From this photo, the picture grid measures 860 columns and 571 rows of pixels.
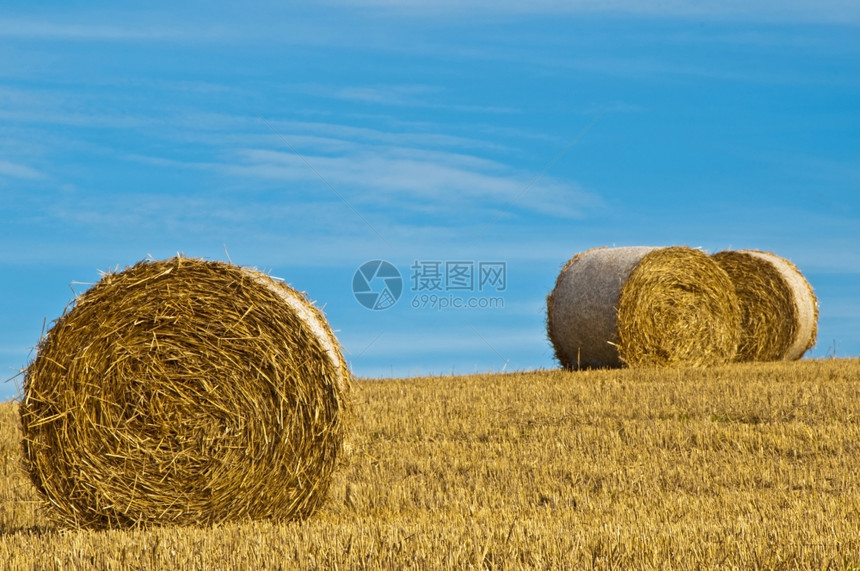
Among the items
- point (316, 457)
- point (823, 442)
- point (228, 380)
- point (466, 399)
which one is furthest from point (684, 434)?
point (228, 380)

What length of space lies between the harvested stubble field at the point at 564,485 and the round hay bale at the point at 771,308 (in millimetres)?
2712

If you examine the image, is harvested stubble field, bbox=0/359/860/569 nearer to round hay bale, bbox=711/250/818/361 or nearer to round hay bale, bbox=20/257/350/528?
round hay bale, bbox=20/257/350/528

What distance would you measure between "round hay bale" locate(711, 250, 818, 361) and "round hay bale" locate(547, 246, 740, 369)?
1.52 m

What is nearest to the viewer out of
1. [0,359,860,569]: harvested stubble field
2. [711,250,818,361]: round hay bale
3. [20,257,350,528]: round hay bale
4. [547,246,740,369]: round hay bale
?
[0,359,860,569]: harvested stubble field

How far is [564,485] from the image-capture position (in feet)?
27.6

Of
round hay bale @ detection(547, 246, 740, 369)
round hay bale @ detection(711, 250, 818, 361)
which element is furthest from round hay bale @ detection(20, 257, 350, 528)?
round hay bale @ detection(711, 250, 818, 361)

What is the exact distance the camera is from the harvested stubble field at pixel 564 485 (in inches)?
212

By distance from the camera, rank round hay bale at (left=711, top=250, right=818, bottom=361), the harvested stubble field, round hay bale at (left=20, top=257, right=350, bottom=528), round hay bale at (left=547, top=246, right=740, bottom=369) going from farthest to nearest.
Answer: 1. round hay bale at (left=711, top=250, right=818, bottom=361)
2. round hay bale at (left=547, top=246, right=740, bottom=369)
3. round hay bale at (left=20, top=257, right=350, bottom=528)
4. the harvested stubble field

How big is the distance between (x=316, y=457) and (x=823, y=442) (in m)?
5.71

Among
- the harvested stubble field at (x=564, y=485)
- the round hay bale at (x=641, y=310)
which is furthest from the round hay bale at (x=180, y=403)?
the round hay bale at (x=641, y=310)

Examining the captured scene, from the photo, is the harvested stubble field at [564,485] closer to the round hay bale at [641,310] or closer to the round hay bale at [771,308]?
the round hay bale at [641,310]

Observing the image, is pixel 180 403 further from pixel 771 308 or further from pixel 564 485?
pixel 771 308

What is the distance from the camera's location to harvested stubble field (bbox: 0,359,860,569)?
5395mm

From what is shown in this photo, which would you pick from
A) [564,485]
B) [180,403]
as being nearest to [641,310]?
[564,485]
